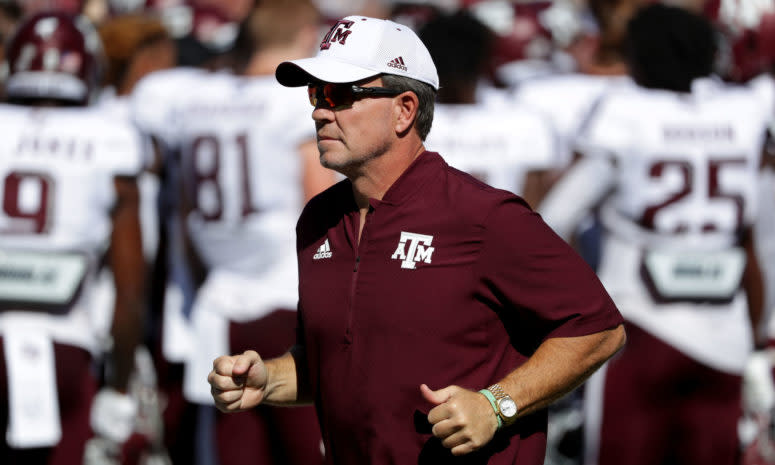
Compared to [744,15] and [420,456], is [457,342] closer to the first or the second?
[420,456]

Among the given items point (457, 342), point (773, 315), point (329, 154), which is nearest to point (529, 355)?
point (457, 342)

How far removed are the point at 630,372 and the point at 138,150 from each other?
2198 mm

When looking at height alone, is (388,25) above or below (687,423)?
above

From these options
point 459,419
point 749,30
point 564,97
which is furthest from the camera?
point 749,30

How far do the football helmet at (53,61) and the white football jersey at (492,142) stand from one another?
1465 millimetres

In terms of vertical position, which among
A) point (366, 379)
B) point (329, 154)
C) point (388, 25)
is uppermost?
point (388, 25)

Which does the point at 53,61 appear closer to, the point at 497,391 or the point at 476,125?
the point at 476,125

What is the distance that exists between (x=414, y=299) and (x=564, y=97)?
4.08 metres

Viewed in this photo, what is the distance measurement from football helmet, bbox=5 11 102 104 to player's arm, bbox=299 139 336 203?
1006mm

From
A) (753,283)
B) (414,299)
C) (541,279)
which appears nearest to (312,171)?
(753,283)

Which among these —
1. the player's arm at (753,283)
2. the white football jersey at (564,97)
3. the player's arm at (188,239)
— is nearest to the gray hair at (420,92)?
the player's arm at (188,239)

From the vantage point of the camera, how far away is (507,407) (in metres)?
3.47

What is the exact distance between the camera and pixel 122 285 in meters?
6.44

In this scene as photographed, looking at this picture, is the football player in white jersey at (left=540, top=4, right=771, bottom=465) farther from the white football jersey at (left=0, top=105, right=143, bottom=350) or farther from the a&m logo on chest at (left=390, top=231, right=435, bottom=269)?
the a&m logo on chest at (left=390, top=231, right=435, bottom=269)
